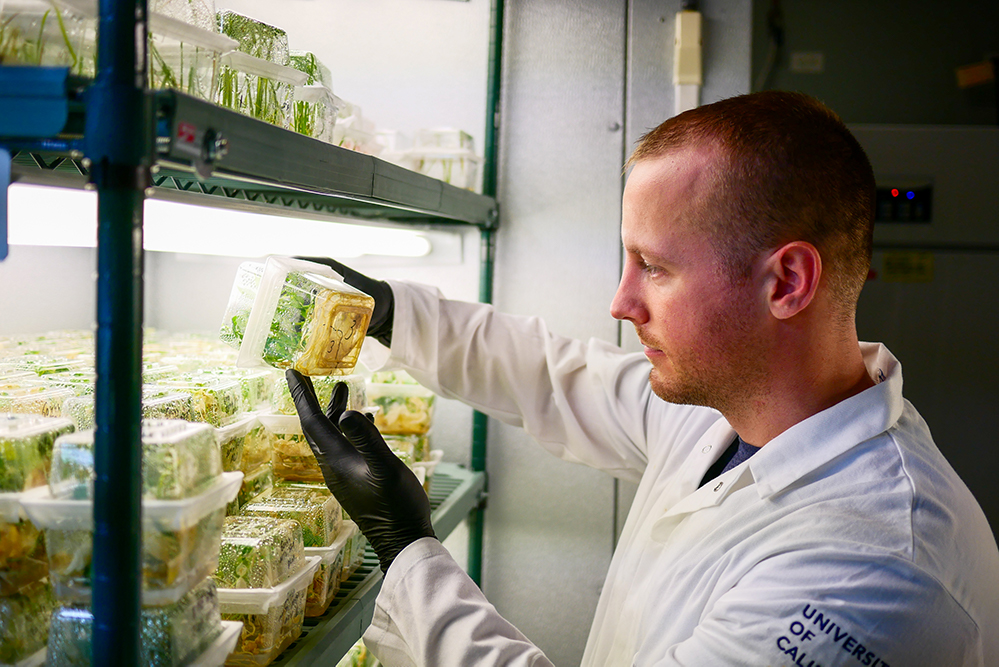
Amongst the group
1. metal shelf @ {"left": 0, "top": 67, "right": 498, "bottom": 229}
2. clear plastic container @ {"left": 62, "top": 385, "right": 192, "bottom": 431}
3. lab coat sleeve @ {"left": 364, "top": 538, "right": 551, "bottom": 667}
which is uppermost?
metal shelf @ {"left": 0, "top": 67, "right": 498, "bottom": 229}

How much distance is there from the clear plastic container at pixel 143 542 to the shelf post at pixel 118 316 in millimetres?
81

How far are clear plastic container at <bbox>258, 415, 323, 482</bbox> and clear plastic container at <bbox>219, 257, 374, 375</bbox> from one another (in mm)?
209

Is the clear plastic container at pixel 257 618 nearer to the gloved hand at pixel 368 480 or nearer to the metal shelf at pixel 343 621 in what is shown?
the metal shelf at pixel 343 621

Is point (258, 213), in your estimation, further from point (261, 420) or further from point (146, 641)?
point (146, 641)

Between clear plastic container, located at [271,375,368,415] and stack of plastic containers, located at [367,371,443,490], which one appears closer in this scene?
clear plastic container, located at [271,375,368,415]

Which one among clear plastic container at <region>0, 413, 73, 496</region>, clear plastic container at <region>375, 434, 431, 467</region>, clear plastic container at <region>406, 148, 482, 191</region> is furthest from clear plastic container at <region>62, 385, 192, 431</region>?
clear plastic container at <region>406, 148, 482, 191</region>

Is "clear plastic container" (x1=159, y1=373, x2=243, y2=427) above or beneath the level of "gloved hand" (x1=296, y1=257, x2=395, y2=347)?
beneath

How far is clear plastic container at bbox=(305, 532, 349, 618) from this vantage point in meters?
1.31

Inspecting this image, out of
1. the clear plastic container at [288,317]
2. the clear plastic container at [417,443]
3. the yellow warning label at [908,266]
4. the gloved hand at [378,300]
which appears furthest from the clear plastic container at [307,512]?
the yellow warning label at [908,266]

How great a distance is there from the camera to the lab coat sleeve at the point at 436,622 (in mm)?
1188

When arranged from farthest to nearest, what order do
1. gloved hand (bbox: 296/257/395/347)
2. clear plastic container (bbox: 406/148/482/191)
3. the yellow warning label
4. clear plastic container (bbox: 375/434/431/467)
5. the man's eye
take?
the yellow warning label, clear plastic container (bbox: 406/148/482/191), clear plastic container (bbox: 375/434/431/467), gloved hand (bbox: 296/257/395/347), the man's eye

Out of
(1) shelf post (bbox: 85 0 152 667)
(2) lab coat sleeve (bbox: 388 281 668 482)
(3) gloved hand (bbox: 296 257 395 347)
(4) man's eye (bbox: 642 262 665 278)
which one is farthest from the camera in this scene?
(2) lab coat sleeve (bbox: 388 281 668 482)

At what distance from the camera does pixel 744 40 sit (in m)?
2.46

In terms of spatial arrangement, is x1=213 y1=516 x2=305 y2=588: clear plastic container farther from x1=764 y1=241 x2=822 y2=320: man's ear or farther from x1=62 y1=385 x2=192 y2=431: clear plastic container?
x1=764 y1=241 x2=822 y2=320: man's ear
